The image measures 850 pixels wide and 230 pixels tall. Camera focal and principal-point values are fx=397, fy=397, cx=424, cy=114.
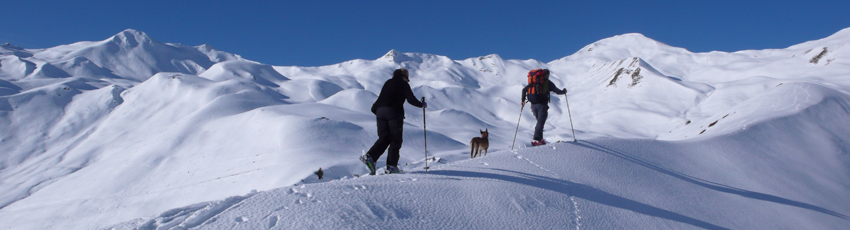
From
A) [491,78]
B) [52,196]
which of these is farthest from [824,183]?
[491,78]

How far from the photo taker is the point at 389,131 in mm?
5570

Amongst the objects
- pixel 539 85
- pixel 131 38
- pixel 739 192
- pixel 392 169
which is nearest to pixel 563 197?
pixel 392 169

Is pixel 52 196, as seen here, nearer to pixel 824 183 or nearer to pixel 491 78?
pixel 824 183

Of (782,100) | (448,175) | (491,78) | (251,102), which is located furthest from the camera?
(491,78)

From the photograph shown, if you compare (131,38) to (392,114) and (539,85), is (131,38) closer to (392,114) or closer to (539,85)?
(539,85)

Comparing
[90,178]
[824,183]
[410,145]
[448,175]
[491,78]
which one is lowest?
[824,183]

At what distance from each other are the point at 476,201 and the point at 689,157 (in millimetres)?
5801

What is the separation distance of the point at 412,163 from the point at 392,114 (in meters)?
8.68

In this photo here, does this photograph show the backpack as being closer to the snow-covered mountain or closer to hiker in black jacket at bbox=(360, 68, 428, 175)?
the snow-covered mountain

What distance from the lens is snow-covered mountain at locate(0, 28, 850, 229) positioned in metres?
3.97

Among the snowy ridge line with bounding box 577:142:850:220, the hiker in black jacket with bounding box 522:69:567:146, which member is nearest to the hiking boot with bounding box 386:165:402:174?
the hiker in black jacket with bounding box 522:69:567:146

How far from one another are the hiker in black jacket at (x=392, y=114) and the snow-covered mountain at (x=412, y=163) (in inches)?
23.6

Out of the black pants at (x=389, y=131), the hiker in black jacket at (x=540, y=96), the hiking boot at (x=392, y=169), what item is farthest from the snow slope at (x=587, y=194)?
the hiker in black jacket at (x=540, y=96)

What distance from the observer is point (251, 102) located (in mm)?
29797
